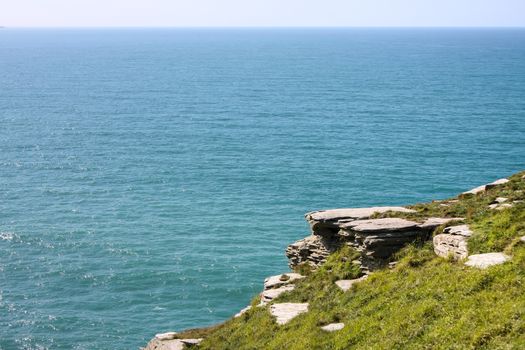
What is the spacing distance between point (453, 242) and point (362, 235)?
5.23 metres

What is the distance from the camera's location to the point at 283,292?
3525 centimetres

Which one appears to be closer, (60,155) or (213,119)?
(60,155)

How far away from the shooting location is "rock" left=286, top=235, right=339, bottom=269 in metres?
37.5

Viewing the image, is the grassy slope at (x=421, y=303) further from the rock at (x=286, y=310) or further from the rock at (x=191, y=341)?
Answer: the rock at (x=191, y=341)

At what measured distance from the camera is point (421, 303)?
2466cm

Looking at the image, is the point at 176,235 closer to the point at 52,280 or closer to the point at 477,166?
the point at 52,280

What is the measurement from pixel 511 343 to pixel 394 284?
9.18 m

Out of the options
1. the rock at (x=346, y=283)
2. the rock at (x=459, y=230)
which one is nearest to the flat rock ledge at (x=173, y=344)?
the rock at (x=346, y=283)

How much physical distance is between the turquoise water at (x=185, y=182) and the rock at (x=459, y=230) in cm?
2997

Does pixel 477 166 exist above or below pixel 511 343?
below

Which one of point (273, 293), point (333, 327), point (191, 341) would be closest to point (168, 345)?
point (191, 341)

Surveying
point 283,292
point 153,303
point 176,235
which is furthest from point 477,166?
point 283,292

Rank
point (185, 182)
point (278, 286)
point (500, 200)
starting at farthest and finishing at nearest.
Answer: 1. point (185, 182)
2. point (278, 286)
3. point (500, 200)

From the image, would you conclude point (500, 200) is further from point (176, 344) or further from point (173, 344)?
point (173, 344)
